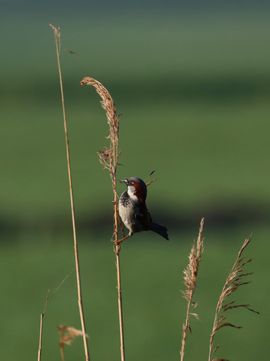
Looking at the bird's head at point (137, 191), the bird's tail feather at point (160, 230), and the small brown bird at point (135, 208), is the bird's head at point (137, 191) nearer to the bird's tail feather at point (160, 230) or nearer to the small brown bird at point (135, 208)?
the small brown bird at point (135, 208)

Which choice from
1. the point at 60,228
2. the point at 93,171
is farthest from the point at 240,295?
the point at 93,171

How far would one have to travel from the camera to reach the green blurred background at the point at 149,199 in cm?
1447

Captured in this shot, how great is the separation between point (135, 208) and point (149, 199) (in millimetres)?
17523

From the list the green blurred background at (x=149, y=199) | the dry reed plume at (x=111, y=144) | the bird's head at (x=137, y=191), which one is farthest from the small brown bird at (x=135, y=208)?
the green blurred background at (x=149, y=199)

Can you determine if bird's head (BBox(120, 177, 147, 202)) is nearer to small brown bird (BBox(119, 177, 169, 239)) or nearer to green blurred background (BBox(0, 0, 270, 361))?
small brown bird (BBox(119, 177, 169, 239))

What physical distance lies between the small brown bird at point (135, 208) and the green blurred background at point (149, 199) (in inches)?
18.4

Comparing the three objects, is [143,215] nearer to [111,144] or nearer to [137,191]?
[137,191]

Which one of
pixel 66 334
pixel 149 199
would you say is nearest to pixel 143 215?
pixel 66 334

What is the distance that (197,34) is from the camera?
68.4 meters

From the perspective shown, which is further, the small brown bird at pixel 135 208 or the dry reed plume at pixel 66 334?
the small brown bird at pixel 135 208

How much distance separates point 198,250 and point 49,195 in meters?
18.6

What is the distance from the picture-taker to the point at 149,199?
21.1 m

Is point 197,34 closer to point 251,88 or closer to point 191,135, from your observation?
point 251,88

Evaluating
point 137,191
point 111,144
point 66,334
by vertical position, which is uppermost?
point 111,144
